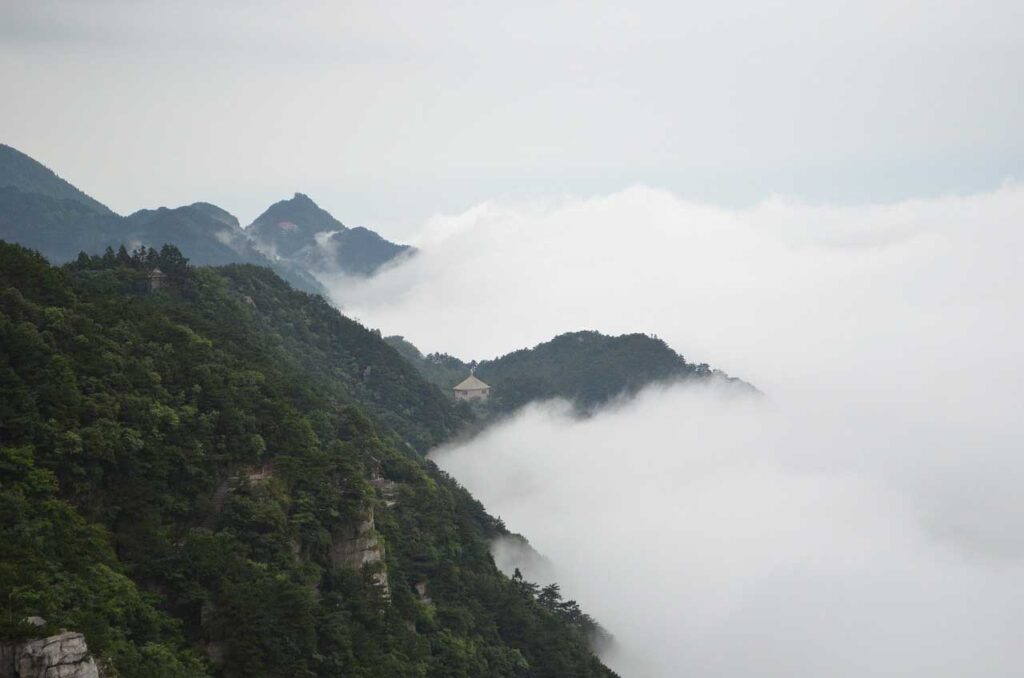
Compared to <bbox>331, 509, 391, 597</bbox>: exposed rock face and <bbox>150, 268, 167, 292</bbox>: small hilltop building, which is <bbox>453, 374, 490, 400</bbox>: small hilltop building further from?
<bbox>331, 509, 391, 597</bbox>: exposed rock face

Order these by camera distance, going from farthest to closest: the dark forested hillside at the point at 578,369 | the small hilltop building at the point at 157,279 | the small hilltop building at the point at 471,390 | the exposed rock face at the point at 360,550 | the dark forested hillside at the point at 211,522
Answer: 1. the dark forested hillside at the point at 578,369
2. the small hilltop building at the point at 471,390
3. the small hilltop building at the point at 157,279
4. the exposed rock face at the point at 360,550
5. the dark forested hillside at the point at 211,522

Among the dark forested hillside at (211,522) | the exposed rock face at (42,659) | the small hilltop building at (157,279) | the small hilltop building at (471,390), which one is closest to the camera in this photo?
the exposed rock face at (42,659)

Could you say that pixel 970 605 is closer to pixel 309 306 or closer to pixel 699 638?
pixel 699 638

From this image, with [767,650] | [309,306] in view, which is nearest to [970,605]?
[767,650]

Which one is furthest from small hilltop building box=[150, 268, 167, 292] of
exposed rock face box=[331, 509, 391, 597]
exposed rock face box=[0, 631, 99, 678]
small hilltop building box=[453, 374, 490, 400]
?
small hilltop building box=[453, 374, 490, 400]

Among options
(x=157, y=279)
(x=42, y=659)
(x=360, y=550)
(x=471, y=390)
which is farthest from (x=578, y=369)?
(x=42, y=659)

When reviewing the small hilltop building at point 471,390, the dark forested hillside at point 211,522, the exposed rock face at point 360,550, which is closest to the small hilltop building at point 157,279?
the dark forested hillside at point 211,522

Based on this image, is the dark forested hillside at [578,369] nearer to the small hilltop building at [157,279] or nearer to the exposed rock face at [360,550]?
the small hilltop building at [157,279]
